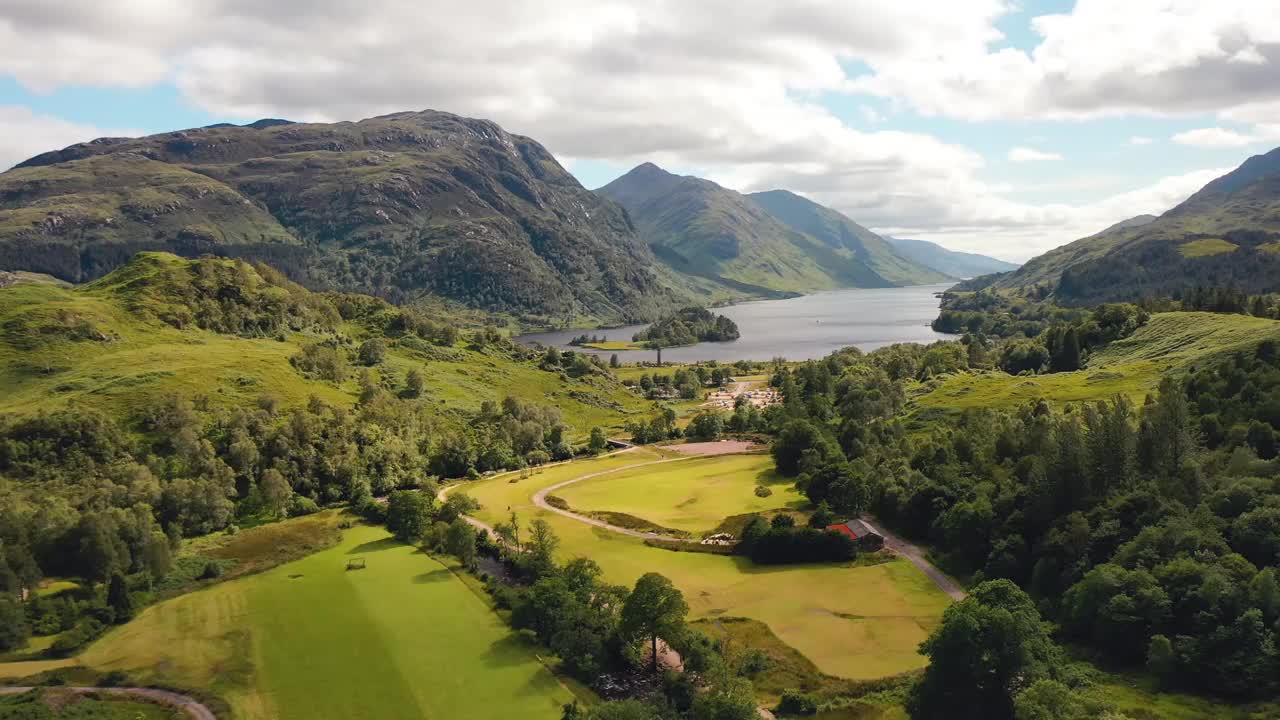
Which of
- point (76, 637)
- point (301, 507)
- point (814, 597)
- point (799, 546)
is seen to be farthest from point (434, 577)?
point (814, 597)

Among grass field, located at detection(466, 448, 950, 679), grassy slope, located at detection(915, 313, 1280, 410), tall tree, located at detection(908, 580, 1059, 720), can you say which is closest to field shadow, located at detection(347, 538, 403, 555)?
grass field, located at detection(466, 448, 950, 679)

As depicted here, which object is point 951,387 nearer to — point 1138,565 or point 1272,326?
point 1272,326

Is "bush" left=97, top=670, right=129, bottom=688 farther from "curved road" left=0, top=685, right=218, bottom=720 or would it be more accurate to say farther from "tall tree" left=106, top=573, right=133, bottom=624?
"tall tree" left=106, top=573, right=133, bottom=624

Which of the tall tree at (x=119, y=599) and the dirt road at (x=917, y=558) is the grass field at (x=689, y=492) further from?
the tall tree at (x=119, y=599)

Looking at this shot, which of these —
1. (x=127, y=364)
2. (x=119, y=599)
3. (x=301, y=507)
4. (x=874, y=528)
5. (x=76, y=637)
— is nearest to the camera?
(x=76, y=637)

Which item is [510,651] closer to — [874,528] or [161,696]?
[161,696]

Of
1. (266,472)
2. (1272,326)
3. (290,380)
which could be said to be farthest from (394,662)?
(1272,326)
